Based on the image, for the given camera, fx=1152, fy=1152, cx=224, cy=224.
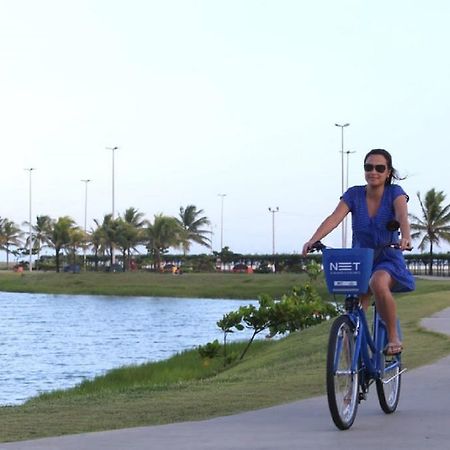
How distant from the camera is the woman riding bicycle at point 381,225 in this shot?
803 centimetres

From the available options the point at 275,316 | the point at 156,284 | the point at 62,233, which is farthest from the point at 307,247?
the point at 62,233

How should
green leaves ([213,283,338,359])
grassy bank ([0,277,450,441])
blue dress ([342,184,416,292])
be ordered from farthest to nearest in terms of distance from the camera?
green leaves ([213,283,338,359])
grassy bank ([0,277,450,441])
blue dress ([342,184,416,292])

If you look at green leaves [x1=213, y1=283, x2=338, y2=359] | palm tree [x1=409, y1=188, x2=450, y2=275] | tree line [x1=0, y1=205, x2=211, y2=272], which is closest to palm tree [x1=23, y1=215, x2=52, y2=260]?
tree line [x1=0, y1=205, x2=211, y2=272]

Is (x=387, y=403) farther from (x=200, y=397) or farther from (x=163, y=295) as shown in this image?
(x=163, y=295)

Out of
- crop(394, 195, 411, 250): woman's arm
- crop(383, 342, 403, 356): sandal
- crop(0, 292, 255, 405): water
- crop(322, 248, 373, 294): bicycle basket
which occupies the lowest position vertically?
crop(0, 292, 255, 405): water

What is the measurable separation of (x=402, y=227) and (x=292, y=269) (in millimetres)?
96958

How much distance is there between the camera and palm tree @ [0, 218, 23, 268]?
5591 inches

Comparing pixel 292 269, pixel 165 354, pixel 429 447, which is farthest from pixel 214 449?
pixel 292 269

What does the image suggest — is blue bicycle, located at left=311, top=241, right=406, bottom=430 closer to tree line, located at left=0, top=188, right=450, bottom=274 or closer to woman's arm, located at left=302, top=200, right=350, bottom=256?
woman's arm, located at left=302, top=200, right=350, bottom=256

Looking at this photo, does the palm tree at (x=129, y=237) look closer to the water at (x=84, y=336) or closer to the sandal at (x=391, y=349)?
the water at (x=84, y=336)

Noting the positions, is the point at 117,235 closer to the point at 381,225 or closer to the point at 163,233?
the point at 163,233

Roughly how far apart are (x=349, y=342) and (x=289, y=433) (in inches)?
28.7

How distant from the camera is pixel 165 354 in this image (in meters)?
32.2

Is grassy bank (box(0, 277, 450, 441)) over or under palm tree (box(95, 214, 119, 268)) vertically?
under
